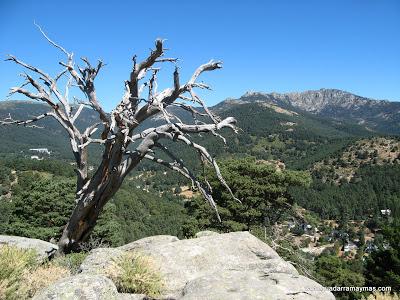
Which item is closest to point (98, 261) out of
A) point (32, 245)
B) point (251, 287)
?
point (251, 287)

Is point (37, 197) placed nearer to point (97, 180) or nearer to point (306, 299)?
point (97, 180)

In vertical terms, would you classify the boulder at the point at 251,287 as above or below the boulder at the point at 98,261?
above

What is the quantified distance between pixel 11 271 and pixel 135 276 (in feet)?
7.30

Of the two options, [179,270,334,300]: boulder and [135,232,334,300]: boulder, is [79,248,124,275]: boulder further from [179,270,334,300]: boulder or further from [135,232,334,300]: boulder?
[179,270,334,300]: boulder

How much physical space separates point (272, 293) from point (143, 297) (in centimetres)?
239

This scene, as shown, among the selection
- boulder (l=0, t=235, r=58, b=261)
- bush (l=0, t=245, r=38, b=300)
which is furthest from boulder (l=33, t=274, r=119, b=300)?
boulder (l=0, t=235, r=58, b=261)

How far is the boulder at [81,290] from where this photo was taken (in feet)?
19.0

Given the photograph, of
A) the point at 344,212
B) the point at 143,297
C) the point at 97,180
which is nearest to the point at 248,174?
the point at 97,180

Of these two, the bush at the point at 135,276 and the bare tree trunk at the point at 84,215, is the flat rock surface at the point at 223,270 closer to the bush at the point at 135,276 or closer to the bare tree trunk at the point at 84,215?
the bush at the point at 135,276

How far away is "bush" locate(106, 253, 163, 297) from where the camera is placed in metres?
7.36

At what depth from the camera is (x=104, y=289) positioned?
6207 millimetres

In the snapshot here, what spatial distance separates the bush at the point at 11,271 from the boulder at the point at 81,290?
79 centimetres

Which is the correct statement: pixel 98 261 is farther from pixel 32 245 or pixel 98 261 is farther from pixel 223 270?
pixel 32 245

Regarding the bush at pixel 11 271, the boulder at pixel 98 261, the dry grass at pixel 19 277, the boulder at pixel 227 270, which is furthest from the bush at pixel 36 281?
the boulder at pixel 227 270
